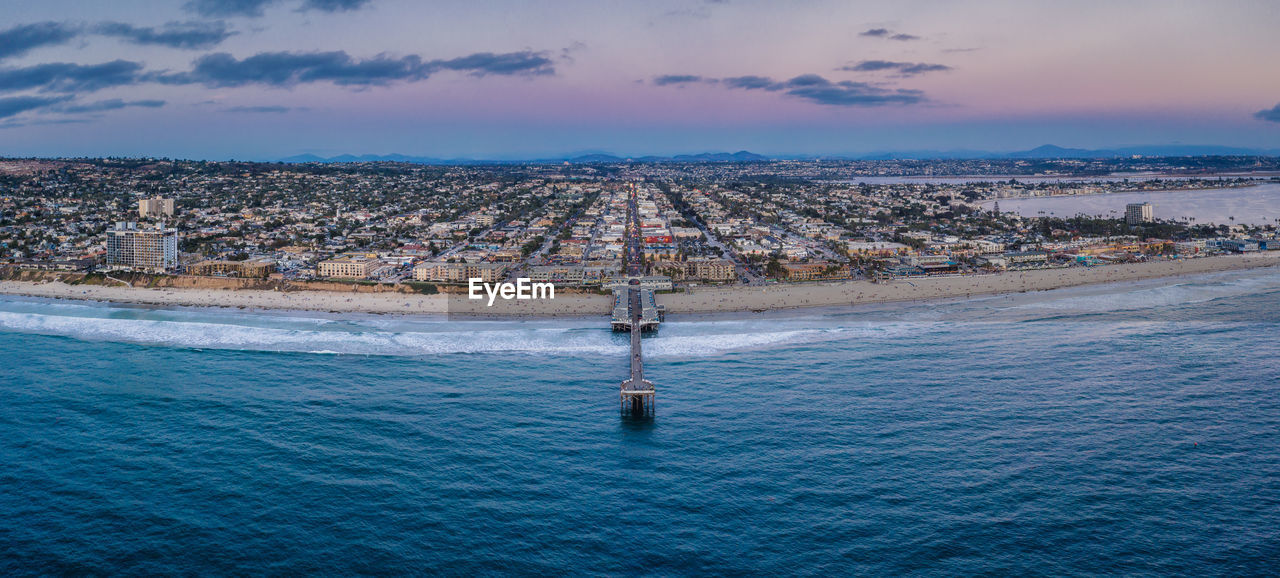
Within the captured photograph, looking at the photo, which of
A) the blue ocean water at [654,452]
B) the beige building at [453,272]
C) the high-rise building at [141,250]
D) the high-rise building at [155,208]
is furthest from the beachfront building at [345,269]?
the high-rise building at [155,208]

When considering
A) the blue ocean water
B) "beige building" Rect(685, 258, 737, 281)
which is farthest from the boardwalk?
"beige building" Rect(685, 258, 737, 281)

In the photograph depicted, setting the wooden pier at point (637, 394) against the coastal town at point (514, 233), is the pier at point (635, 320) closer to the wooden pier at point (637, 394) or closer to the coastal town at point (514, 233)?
the wooden pier at point (637, 394)

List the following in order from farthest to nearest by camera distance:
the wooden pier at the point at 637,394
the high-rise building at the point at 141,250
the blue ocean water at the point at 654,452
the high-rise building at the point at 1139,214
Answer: the high-rise building at the point at 1139,214 < the high-rise building at the point at 141,250 < the wooden pier at the point at 637,394 < the blue ocean water at the point at 654,452

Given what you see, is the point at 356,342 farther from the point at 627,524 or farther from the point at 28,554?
the point at 627,524

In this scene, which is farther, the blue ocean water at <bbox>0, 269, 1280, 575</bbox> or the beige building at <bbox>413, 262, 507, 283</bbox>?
the beige building at <bbox>413, 262, 507, 283</bbox>

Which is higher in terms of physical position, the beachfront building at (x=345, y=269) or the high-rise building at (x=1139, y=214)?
the high-rise building at (x=1139, y=214)

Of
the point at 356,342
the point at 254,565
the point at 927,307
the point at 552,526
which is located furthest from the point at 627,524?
the point at 927,307

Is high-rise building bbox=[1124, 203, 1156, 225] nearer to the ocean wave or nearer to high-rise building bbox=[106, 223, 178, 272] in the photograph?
the ocean wave
